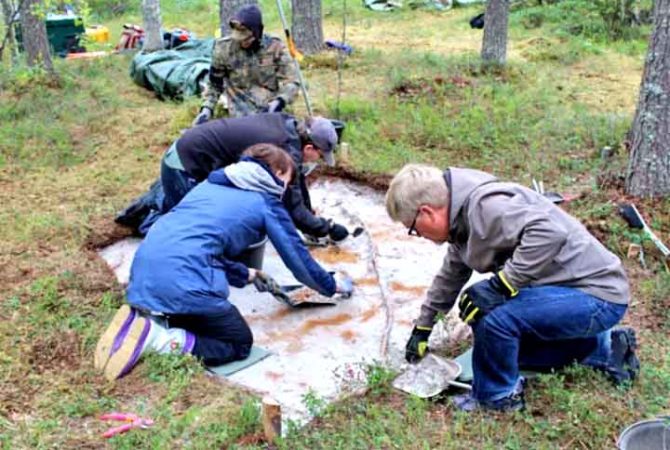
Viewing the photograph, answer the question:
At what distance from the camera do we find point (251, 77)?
592cm

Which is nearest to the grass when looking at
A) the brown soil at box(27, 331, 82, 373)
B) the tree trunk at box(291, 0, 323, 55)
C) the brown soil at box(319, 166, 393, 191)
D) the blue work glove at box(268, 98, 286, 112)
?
the brown soil at box(27, 331, 82, 373)

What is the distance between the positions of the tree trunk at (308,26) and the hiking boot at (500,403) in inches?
311

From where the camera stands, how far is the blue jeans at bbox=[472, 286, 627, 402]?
3.00m

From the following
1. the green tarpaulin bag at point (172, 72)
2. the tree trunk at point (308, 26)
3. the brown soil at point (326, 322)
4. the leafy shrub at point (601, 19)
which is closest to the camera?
the brown soil at point (326, 322)

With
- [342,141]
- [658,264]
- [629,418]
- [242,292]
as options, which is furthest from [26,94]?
[629,418]

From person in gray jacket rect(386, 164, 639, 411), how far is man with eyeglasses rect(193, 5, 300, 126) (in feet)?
9.70

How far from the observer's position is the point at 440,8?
16797 millimetres

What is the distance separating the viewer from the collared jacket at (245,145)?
453 centimetres

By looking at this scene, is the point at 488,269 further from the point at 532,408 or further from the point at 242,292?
the point at 242,292

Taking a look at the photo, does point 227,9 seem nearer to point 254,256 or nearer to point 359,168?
point 359,168

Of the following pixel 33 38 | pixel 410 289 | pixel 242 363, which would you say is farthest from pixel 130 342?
pixel 33 38

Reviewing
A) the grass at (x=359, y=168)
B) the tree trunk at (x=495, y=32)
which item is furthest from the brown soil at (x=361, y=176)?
the tree trunk at (x=495, y=32)

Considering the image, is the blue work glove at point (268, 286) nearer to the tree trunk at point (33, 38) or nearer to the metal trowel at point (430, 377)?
the metal trowel at point (430, 377)

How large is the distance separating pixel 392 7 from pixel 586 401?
15125 mm
